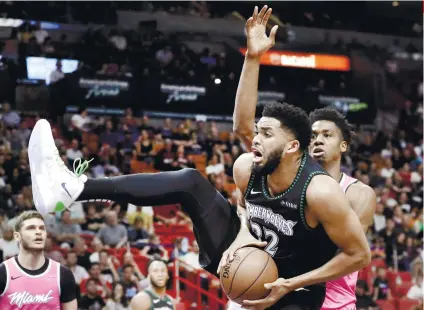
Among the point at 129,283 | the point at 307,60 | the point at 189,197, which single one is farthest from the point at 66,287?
the point at 307,60

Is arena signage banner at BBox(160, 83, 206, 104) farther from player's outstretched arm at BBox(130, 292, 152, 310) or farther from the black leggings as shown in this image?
the black leggings

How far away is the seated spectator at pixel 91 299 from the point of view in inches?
398

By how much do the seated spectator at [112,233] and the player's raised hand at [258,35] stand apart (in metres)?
6.77

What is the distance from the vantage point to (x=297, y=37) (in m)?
21.1

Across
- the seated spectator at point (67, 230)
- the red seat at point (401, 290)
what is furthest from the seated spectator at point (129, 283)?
the red seat at point (401, 290)

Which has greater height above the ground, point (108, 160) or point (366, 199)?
point (366, 199)

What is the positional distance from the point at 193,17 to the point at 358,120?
207 inches

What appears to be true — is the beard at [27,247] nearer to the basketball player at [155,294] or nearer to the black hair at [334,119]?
the basketball player at [155,294]

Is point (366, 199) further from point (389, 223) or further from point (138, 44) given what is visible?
point (138, 44)

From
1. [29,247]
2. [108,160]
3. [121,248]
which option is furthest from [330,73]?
[29,247]

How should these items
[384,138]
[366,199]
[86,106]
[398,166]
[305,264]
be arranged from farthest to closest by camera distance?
[384,138]
[398,166]
[86,106]
[366,199]
[305,264]

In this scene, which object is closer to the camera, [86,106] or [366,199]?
[366,199]

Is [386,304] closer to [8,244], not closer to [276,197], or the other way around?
[8,244]

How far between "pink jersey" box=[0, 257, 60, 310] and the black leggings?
1.71 metres
